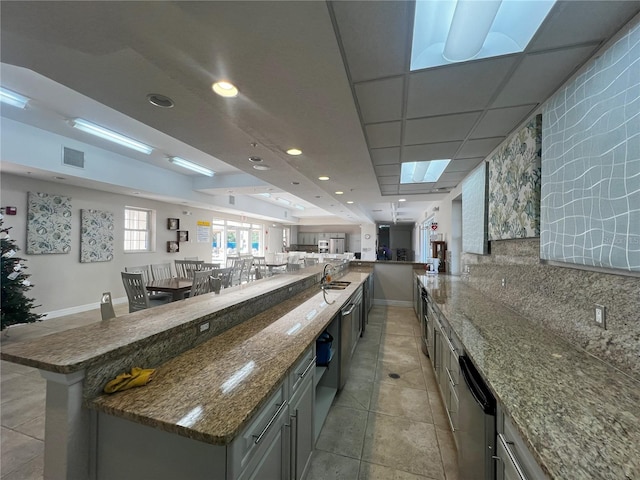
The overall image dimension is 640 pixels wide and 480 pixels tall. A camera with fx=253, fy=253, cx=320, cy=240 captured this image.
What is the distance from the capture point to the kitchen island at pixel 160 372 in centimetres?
90

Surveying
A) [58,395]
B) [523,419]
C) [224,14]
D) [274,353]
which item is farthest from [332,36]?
[58,395]

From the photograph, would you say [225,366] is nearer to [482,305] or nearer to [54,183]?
[482,305]

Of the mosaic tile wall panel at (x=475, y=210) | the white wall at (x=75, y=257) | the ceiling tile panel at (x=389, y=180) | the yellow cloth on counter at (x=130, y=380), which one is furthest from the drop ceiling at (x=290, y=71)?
the white wall at (x=75, y=257)

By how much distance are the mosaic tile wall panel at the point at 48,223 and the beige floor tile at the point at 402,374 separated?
19.4 feet

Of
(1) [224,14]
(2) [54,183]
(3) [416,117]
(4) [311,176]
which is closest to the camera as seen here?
(1) [224,14]

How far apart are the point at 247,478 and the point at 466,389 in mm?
1169

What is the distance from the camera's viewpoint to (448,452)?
182 cm

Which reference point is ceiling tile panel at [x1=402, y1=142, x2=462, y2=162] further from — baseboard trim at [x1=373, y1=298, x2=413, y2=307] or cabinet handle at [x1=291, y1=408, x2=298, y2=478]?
baseboard trim at [x1=373, y1=298, x2=413, y2=307]

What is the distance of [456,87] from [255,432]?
228 centimetres

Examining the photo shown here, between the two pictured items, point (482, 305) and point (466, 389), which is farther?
point (482, 305)

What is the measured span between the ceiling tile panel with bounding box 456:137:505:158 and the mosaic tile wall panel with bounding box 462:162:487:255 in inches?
7.7

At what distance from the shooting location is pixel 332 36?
1263 mm

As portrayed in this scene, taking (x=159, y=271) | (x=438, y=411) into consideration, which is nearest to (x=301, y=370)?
(x=438, y=411)

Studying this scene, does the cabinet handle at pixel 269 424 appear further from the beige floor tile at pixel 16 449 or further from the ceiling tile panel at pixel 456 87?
the ceiling tile panel at pixel 456 87
